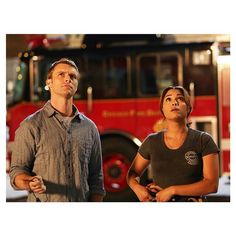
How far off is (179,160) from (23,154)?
4.77 ft

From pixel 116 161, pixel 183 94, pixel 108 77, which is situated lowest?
pixel 116 161

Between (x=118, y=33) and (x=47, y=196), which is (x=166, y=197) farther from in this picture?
(x=118, y=33)

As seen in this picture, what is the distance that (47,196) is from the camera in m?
5.86

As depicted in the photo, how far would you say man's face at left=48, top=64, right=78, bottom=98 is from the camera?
595 cm

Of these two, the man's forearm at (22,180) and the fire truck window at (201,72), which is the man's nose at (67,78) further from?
the fire truck window at (201,72)

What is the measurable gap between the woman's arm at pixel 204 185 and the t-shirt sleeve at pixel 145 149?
38cm

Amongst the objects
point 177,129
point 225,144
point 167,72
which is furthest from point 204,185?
point 167,72

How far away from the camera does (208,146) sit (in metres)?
5.90

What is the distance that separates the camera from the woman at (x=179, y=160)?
19.2 feet

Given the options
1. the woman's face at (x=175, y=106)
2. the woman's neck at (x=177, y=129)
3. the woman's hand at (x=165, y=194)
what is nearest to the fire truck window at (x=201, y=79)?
the woman's face at (x=175, y=106)

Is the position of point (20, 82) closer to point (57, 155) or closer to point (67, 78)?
point (67, 78)

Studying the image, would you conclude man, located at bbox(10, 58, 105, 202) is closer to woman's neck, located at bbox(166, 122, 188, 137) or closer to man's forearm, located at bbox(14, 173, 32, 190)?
man's forearm, located at bbox(14, 173, 32, 190)
